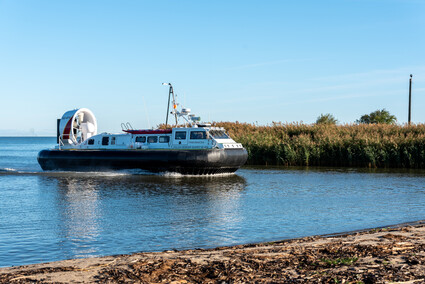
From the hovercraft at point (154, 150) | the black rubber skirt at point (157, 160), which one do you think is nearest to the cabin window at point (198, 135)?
the hovercraft at point (154, 150)

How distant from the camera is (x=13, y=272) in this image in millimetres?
6438

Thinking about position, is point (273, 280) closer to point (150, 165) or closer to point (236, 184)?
point (236, 184)

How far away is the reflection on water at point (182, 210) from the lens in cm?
941

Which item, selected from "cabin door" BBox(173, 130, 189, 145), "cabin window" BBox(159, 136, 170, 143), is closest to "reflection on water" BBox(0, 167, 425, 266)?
"cabin door" BBox(173, 130, 189, 145)

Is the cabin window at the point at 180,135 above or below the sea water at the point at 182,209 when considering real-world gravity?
above

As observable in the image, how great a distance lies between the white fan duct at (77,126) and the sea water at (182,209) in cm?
378

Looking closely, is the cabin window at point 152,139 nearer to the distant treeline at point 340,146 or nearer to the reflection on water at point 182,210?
the reflection on water at point 182,210

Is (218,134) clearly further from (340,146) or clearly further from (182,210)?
(182,210)

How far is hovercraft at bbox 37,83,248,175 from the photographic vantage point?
893 inches

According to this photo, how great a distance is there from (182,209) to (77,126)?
15695 millimetres

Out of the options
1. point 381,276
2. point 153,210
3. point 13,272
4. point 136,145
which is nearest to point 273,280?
point 381,276

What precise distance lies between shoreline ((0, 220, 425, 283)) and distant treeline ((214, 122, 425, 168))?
21.7 meters

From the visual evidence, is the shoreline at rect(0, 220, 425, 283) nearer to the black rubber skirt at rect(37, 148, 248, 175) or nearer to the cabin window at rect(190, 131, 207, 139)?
the black rubber skirt at rect(37, 148, 248, 175)

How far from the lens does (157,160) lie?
23328mm
